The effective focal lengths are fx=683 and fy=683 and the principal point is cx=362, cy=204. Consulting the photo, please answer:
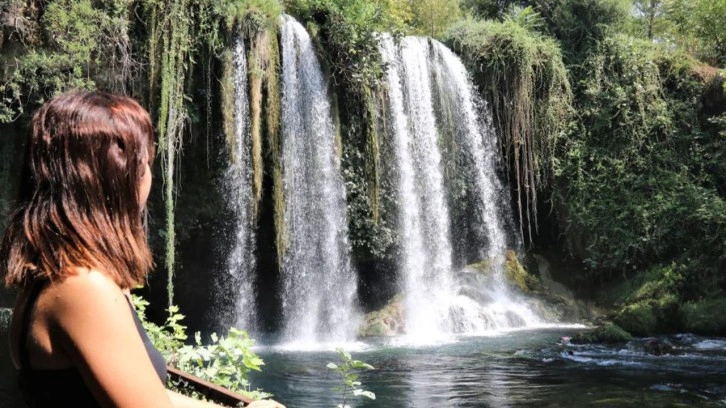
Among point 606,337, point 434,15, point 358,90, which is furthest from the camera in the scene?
point 434,15

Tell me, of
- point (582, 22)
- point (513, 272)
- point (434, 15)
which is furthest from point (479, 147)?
point (434, 15)

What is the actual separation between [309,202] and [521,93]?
608cm

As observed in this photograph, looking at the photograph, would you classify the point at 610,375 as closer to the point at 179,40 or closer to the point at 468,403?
the point at 468,403

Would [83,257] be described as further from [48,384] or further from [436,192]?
[436,192]

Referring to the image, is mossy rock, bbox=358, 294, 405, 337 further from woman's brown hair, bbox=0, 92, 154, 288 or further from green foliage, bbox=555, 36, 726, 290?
woman's brown hair, bbox=0, 92, 154, 288

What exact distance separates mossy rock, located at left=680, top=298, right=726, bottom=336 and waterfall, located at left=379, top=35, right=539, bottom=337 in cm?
299

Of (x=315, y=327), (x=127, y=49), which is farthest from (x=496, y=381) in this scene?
(x=127, y=49)

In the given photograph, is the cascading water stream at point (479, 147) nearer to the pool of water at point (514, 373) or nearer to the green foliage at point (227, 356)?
the pool of water at point (514, 373)

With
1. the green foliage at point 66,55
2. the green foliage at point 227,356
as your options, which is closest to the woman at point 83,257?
the green foliage at point 227,356

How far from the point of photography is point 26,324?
1.14 meters

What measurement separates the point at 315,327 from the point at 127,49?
5961 millimetres

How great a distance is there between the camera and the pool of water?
7.59 m

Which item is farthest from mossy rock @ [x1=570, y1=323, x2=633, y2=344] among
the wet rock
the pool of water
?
the wet rock

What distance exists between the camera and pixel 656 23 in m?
23.7
